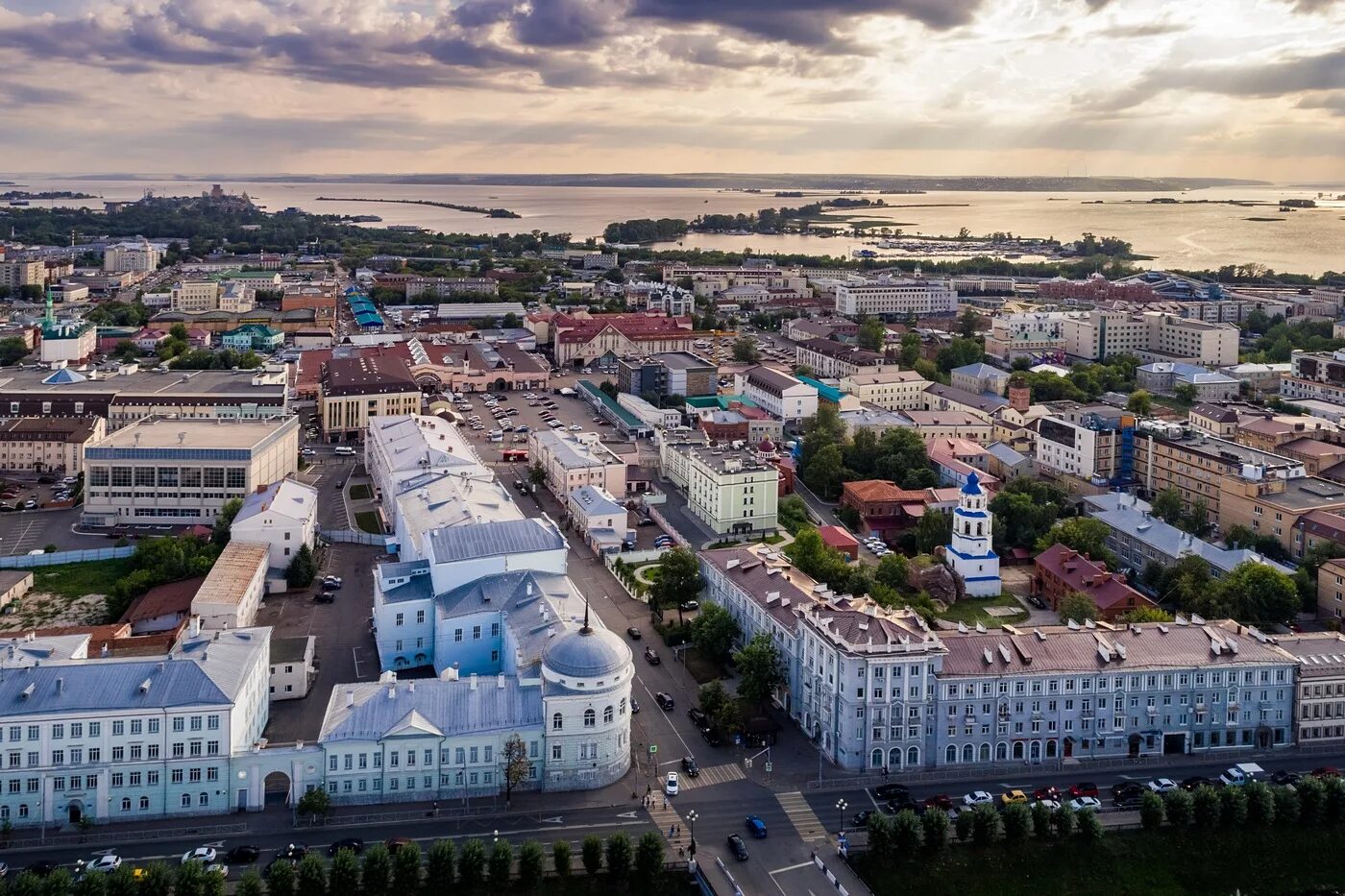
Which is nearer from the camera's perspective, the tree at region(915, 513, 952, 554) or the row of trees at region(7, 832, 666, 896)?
the row of trees at region(7, 832, 666, 896)

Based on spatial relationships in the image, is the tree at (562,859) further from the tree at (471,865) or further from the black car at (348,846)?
the black car at (348,846)

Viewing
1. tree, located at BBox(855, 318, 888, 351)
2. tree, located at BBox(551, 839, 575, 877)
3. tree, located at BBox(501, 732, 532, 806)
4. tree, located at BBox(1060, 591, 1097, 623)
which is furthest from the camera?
tree, located at BBox(855, 318, 888, 351)

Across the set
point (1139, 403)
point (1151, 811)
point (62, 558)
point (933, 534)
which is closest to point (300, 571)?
point (62, 558)

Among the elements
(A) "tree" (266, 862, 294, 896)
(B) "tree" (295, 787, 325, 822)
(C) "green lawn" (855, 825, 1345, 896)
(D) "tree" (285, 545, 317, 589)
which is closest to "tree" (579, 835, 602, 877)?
(C) "green lawn" (855, 825, 1345, 896)

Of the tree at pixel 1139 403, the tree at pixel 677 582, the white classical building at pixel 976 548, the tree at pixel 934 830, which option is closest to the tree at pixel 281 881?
the tree at pixel 934 830

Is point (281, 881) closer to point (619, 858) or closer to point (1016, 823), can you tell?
point (619, 858)

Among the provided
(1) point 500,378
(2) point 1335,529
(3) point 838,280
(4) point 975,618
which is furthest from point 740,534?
(3) point 838,280

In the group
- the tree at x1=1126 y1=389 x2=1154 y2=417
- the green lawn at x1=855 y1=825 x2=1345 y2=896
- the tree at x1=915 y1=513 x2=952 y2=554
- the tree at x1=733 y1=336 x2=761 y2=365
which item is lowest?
the green lawn at x1=855 y1=825 x2=1345 y2=896

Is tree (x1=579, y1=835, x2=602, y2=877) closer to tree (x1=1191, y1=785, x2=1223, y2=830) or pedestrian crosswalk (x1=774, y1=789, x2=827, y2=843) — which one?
pedestrian crosswalk (x1=774, y1=789, x2=827, y2=843)
